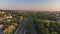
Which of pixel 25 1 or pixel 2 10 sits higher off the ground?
pixel 25 1

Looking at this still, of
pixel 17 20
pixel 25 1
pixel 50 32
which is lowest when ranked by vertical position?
pixel 50 32

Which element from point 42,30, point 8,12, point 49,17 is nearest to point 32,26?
point 42,30

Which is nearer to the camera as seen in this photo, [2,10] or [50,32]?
[50,32]

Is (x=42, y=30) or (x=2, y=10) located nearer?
(x=42, y=30)

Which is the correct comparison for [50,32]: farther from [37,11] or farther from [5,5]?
[5,5]

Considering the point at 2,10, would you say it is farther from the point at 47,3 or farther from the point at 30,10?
the point at 47,3

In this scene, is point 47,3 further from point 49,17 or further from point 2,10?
point 2,10

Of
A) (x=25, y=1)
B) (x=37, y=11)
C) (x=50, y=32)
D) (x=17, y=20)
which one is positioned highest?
(x=25, y=1)

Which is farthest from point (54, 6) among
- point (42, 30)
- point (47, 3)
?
point (42, 30)

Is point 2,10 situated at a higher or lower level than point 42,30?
higher
